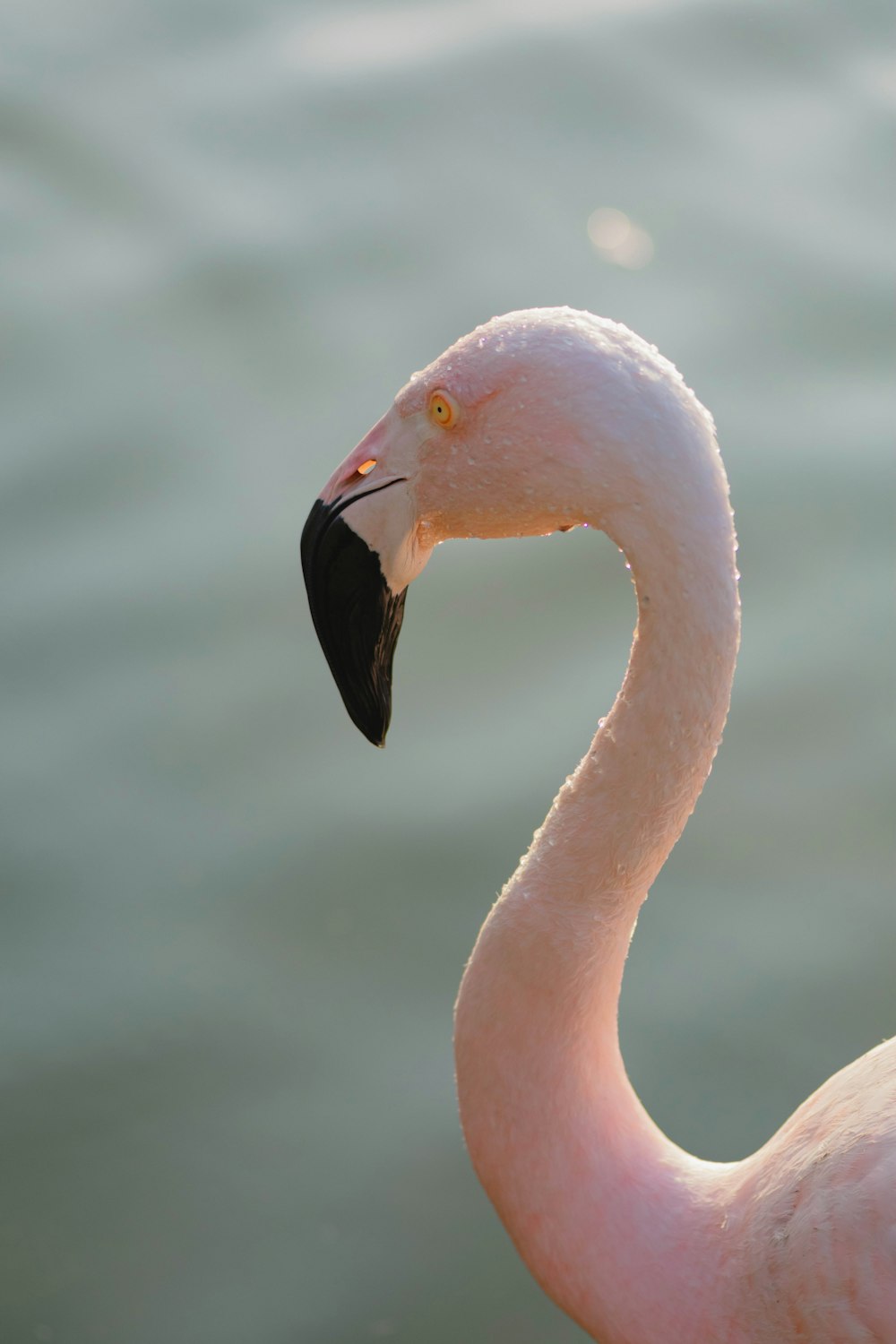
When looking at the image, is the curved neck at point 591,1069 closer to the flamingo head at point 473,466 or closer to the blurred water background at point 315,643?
the flamingo head at point 473,466

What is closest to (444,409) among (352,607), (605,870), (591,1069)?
(352,607)

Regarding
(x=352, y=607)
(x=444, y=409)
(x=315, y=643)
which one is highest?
(x=315, y=643)

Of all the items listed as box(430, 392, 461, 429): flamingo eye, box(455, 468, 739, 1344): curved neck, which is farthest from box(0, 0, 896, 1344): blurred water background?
box(430, 392, 461, 429): flamingo eye

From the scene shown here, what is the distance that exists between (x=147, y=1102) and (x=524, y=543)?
5.10 ft

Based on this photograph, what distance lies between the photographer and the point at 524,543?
3.53 meters

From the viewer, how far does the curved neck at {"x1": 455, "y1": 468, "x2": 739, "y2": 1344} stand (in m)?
1.71

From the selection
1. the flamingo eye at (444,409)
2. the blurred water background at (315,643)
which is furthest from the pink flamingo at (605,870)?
the blurred water background at (315,643)

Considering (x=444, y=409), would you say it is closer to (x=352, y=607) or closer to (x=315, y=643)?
(x=352, y=607)

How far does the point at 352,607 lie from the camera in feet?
5.96

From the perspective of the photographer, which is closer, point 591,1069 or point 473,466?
point 473,466

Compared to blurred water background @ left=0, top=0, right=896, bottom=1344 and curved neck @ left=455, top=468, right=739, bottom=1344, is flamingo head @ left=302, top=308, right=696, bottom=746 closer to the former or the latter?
curved neck @ left=455, top=468, right=739, bottom=1344

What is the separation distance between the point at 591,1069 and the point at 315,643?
5.47 ft

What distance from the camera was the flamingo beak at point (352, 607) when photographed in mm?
1774

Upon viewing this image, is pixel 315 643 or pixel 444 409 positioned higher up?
pixel 315 643
